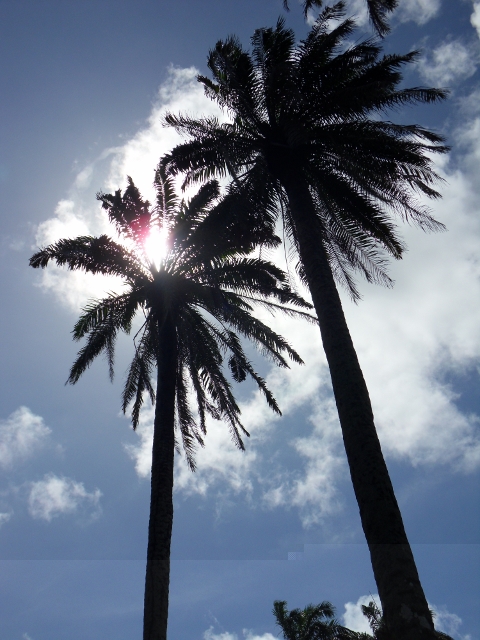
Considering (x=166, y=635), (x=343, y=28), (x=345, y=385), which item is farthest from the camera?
(x=343, y=28)

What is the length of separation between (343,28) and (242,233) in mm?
5707

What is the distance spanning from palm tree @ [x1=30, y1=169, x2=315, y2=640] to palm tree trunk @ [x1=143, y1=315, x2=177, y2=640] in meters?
0.04

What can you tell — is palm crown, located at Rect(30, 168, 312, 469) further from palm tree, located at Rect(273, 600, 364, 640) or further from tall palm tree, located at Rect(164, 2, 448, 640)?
palm tree, located at Rect(273, 600, 364, 640)

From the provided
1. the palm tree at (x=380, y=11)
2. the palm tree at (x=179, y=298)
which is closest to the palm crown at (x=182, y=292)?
the palm tree at (x=179, y=298)

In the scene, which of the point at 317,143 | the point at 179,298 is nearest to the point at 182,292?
the point at 179,298

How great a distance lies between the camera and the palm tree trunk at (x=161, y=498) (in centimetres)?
1099

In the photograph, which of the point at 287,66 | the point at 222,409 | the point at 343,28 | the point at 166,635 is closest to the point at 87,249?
the point at 222,409

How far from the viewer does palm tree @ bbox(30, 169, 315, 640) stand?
14.8 metres

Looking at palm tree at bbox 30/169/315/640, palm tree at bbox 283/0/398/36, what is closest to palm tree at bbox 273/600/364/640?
palm tree at bbox 30/169/315/640

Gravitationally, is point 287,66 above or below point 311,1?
below

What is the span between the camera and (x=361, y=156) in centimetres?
1262

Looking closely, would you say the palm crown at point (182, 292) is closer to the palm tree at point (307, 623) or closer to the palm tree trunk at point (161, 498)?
the palm tree trunk at point (161, 498)

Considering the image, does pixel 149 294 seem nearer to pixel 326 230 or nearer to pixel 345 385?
pixel 326 230

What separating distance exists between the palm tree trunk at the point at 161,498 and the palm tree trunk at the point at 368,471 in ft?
18.3
